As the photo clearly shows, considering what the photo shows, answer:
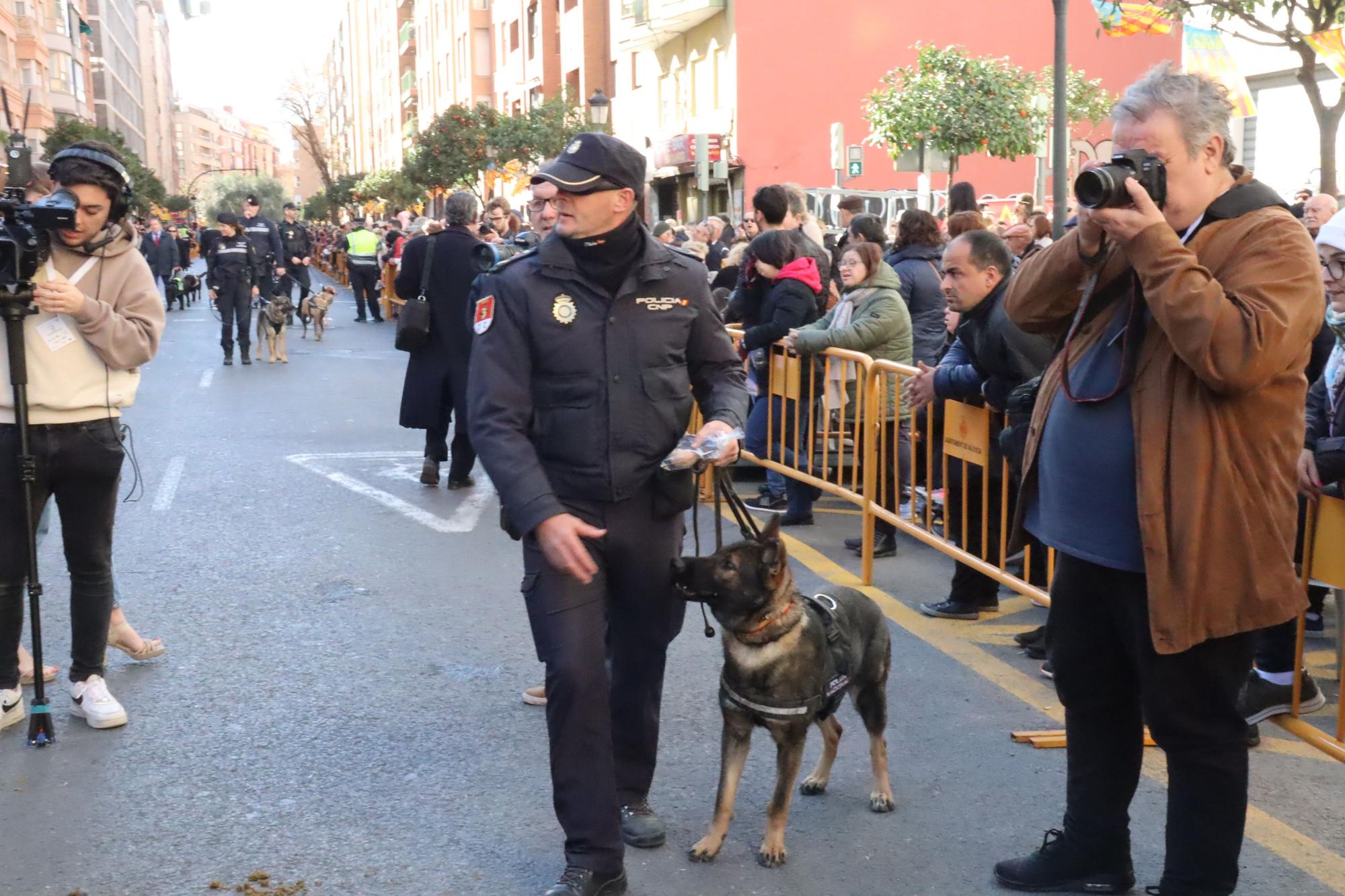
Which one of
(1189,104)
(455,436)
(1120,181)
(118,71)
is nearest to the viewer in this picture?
(1120,181)

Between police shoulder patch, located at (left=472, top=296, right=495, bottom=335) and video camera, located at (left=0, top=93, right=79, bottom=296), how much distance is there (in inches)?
69.3

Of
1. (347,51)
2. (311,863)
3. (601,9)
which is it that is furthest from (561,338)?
(347,51)

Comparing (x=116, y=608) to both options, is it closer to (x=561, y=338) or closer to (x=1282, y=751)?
(x=561, y=338)

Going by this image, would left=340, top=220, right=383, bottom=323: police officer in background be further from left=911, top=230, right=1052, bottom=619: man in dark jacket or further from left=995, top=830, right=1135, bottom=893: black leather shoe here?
left=995, top=830, right=1135, bottom=893: black leather shoe

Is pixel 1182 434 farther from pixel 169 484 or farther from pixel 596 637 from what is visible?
pixel 169 484

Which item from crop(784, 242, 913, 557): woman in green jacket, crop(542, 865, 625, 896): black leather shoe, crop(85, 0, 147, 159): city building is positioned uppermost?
crop(85, 0, 147, 159): city building

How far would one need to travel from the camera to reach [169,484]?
32.6 ft

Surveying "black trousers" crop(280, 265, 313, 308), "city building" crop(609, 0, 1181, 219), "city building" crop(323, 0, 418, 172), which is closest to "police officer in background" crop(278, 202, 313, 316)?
"black trousers" crop(280, 265, 313, 308)

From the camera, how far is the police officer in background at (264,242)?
63.1 ft

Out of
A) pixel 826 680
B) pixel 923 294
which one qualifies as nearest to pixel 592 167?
pixel 826 680

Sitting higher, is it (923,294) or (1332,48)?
(1332,48)

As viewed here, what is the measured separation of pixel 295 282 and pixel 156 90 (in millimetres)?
162866

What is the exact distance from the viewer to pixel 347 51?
13738cm

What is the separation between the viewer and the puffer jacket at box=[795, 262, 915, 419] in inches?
305
